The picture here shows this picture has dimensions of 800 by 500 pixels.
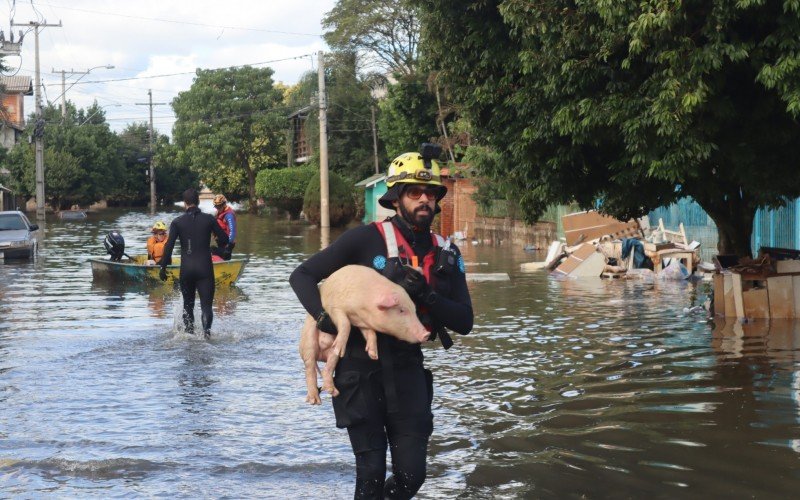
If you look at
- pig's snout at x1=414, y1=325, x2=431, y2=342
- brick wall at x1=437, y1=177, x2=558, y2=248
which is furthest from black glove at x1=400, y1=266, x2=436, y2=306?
brick wall at x1=437, y1=177, x2=558, y2=248

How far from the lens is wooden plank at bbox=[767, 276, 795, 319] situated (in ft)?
43.6

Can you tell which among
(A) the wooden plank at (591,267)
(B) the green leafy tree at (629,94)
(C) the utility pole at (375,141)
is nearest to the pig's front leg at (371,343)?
(B) the green leafy tree at (629,94)

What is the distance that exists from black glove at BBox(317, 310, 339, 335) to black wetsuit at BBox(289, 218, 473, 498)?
3cm

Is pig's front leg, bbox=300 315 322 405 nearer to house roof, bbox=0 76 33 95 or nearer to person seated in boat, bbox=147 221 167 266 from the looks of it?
person seated in boat, bbox=147 221 167 266

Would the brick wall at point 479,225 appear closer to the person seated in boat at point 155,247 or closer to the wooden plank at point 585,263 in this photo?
the wooden plank at point 585,263

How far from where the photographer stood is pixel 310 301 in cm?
497

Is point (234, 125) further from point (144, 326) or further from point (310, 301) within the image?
point (310, 301)

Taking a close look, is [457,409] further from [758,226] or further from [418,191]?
[758,226]

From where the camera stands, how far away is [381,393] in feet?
16.1

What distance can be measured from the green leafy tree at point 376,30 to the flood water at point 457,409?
4094cm

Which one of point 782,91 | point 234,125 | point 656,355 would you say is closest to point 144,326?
point 656,355

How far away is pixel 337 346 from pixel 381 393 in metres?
0.30

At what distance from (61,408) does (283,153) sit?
3106 inches

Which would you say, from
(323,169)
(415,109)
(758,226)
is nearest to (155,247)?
(758,226)
